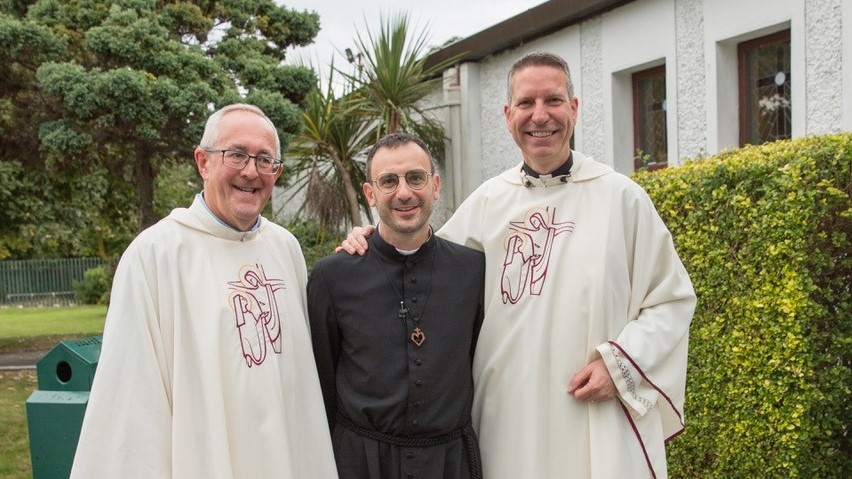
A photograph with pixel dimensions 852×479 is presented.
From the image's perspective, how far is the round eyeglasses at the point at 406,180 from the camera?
124 inches

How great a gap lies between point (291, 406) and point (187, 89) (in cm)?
827

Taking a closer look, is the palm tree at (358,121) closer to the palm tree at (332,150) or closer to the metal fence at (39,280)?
the palm tree at (332,150)

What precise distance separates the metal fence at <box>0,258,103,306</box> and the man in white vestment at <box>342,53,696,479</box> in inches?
1468

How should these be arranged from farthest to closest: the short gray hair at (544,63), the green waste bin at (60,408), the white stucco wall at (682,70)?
the white stucco wall at (682,70) < the green waste bin at (60,408) < the short gray hair at (544,63)

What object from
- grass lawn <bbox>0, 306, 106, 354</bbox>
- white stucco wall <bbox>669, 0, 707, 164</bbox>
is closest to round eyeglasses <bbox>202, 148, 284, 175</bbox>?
white stucco wall <bbox>669, 0, 707, 164</bbox>

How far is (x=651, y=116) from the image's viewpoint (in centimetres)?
910

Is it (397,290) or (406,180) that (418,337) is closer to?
(397,290)

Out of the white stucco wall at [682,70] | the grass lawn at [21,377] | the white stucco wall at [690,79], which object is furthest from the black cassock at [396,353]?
the white stucco wall at [690,79]

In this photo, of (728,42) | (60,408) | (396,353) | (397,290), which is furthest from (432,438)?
(728,42)

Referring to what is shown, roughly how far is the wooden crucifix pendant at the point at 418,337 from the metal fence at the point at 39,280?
3733 cm

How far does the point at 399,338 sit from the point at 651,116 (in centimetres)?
669

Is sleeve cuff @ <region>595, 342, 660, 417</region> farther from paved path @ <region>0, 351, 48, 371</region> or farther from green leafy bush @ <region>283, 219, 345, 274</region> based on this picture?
paved path @ <region>0, 351, 48, 371</region>

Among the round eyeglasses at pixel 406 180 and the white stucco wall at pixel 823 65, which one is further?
the white stucco wall at pixel 823 65

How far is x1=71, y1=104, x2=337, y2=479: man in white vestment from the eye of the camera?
288cm
